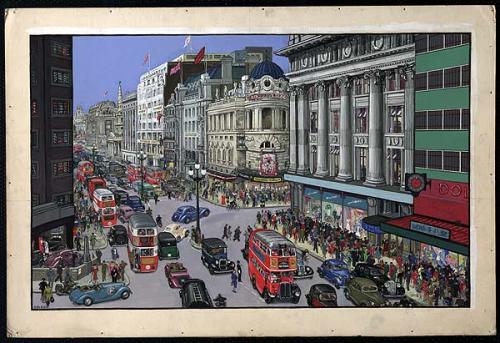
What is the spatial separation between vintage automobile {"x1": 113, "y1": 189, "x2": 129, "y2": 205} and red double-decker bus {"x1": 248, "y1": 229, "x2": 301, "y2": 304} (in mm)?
2373

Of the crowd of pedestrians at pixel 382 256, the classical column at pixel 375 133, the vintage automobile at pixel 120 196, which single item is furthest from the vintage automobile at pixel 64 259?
the classical column at pixel 375 133

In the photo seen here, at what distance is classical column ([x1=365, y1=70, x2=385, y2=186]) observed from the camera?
8.87m

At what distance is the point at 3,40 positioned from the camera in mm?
8531

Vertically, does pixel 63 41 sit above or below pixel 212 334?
above

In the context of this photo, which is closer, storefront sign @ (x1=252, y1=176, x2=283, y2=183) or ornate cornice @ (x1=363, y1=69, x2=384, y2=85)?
ornate cornice @ (x1=363, y1=69, x2=384, y2=85)

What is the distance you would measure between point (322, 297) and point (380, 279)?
1.01 meters

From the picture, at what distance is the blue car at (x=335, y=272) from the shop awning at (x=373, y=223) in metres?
0.72

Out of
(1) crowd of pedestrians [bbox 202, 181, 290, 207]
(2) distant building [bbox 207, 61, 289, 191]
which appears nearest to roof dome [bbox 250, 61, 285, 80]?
(2) distant building [bbox 207, 61, 289, 191]

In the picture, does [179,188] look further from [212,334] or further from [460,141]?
[460,141]

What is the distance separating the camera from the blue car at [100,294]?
863cm

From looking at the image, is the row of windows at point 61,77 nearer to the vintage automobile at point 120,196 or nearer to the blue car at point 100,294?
the vintage automobile at point 120,196

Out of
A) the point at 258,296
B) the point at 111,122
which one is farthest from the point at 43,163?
the point at 258,296

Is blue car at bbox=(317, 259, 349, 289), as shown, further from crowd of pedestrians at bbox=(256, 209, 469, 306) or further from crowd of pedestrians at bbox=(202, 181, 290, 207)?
crowd of pedestrians at bbox=(202, 181, 290, 207)

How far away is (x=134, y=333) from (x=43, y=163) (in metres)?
3.13
